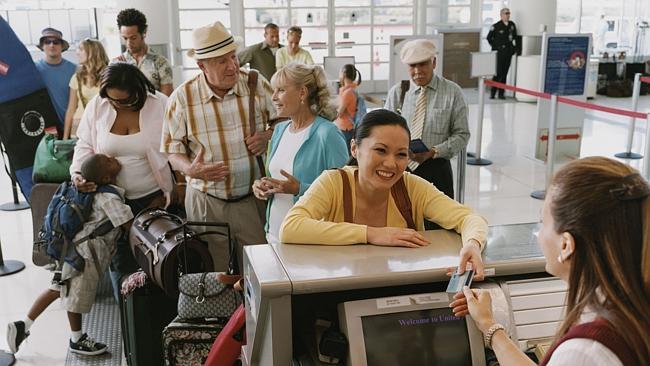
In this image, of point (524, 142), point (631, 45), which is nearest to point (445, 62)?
point (631, 45)

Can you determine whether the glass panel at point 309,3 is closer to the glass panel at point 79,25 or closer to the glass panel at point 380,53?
the glass panel at point 380,53

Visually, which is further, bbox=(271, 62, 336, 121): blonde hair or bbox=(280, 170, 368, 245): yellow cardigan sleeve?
bbox=(271, 62, 336, 121): blonde hair

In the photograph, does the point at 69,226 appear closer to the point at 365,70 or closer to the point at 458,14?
the point at 365,70

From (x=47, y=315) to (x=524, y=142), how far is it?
7.64 metres

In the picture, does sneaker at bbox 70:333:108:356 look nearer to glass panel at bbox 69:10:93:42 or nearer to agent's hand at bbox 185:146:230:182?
agent's hand at bbox 185:146:230:182

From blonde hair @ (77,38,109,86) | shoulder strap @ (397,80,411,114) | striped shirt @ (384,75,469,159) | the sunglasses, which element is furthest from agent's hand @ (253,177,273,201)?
the sunglasses

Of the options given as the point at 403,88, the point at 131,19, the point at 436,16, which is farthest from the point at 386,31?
the point at 131,19

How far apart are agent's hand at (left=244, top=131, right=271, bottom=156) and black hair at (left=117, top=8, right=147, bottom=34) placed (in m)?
1.97

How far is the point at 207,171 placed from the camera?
3197 millimetres

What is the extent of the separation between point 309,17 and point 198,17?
96.4 inches

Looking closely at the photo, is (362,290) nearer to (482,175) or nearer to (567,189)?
(567,189)

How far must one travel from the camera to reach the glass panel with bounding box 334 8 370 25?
577 inches

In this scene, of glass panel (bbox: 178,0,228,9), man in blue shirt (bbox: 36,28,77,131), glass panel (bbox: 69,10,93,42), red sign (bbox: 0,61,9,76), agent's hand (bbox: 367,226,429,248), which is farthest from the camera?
glass panel (bbox: 178,0,228,9)

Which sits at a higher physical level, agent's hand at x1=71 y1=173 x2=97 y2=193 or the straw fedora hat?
the straw fedora hat
